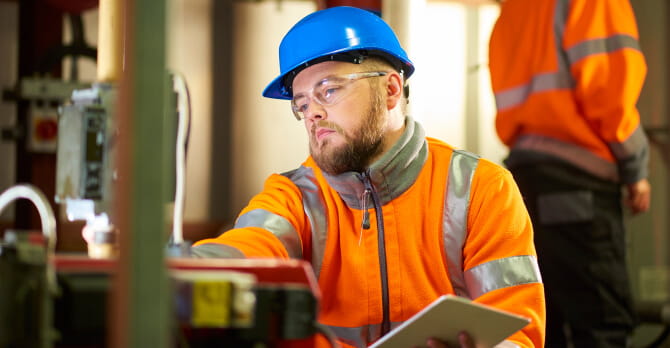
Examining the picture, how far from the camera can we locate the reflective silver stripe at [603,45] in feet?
9.24

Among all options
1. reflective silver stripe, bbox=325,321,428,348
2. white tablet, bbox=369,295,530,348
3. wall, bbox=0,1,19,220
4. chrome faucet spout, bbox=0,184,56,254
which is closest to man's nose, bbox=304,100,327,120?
reflective silver stripe, bbox=325,321,428,348

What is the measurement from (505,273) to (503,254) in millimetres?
51

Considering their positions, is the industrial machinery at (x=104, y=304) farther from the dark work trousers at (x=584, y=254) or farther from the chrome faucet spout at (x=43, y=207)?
the dark work trousers at (x=584, y=254)

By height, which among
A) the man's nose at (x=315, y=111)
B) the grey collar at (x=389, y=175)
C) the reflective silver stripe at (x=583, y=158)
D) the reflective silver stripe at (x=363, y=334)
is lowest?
the reflective silver stripe at (x=363, y=334)

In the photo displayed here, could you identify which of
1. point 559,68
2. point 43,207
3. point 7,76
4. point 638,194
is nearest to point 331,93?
point 43,207

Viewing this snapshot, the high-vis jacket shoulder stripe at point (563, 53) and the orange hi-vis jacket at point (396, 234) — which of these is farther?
the high-vis jacket shoulder stripe at point (563, 53)

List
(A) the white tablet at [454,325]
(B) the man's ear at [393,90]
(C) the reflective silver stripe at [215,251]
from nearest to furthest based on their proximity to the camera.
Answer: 1. (A) the white tablet at [454,325]
2. (C) the reflective silver stripe at [215,251]
3. (B) the man's ear at [393,90]

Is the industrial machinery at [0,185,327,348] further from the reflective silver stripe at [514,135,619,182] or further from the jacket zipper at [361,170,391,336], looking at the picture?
the reflective silver stripe at [514,135,619,182]

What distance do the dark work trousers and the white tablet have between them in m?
1.53

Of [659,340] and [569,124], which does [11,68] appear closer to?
[569,124]

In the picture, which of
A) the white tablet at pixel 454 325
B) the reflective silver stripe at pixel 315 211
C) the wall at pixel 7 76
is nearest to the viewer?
the white tablet at pixel 454 325

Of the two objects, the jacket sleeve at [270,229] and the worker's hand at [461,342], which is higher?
the jacket sleeve at [270,229]

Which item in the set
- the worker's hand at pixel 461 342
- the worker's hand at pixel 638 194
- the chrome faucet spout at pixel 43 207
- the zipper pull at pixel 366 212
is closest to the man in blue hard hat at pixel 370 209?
the zipper pull at pixel 366 212

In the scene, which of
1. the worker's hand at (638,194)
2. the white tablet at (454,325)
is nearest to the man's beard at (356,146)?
the white tablet at (454,325)
